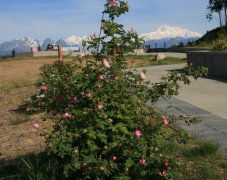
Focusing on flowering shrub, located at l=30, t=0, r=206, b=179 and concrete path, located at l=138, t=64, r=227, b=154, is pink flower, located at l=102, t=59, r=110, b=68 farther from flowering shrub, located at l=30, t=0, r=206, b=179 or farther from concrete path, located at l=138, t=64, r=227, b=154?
concrete path, located at l=138, t=64, r=227, b=154

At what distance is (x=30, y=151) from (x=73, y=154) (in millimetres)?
2267

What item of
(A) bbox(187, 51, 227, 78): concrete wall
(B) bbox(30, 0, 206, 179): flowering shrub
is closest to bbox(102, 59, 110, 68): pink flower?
(B) bbox(30, 0, 206, 179): flowering shrub

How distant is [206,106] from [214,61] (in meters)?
6.53

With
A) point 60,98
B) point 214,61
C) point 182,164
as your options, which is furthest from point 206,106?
point 214,61

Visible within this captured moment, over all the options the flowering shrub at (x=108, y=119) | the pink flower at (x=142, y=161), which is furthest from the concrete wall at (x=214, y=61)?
the pink flower at (x=142, y=161)

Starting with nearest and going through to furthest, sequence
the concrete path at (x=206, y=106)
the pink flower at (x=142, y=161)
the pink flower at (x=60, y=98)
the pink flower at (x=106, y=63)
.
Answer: the pink flower at (x=142, y=161) → the pink flower at (x=106, y=63) → the pink flower at (x=60, y=98) → the concrete path at (x=206, y=106)

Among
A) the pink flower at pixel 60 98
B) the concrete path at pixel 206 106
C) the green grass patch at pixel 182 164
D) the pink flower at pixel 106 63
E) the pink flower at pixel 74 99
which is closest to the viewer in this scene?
the pink flower at pixel 106 63

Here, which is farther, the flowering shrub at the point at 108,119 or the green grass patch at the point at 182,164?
the green grass patch at the point at 182,164

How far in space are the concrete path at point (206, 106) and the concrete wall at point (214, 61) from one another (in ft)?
3.16

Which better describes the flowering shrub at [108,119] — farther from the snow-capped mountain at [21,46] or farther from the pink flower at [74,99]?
the snow-capped mountain at [21,46]

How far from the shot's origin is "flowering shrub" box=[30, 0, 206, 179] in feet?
12.9

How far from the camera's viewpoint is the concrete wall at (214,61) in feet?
46.8

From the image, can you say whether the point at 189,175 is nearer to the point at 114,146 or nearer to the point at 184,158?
the point at 184,158

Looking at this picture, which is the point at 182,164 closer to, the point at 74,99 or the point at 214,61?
the point at 74,99
